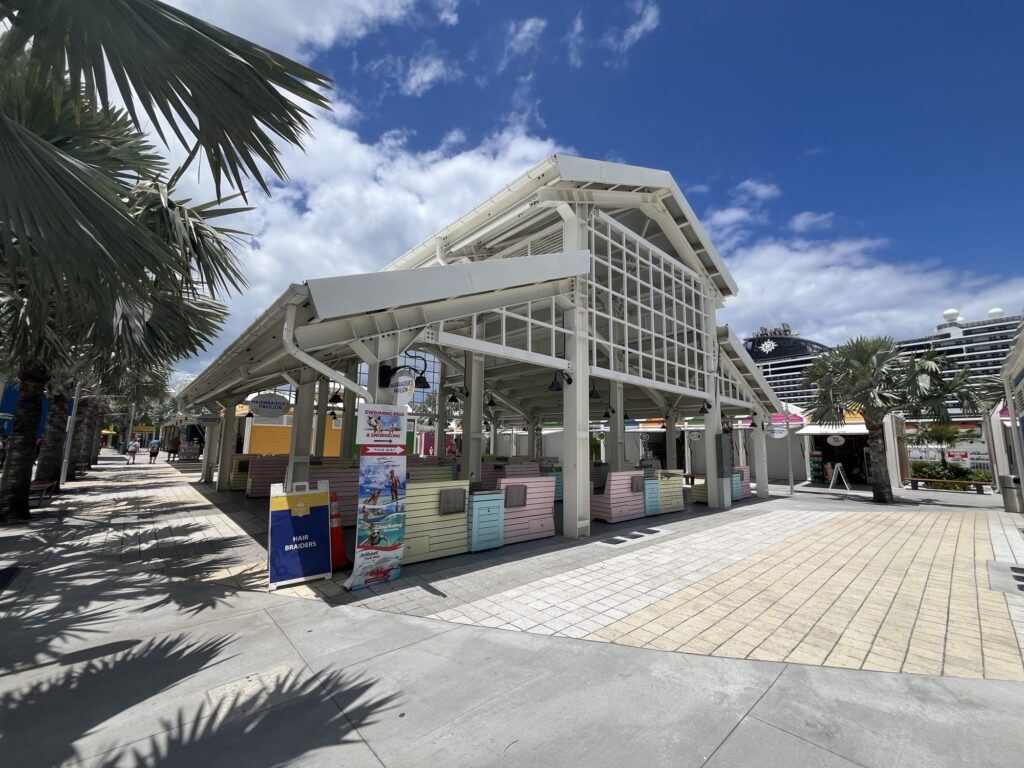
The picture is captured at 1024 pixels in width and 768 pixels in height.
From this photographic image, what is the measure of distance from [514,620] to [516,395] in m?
15.9

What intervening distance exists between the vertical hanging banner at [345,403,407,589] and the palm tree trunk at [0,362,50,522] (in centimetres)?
875

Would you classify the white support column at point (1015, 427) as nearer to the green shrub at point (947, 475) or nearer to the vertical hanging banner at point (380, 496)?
the green shrub at point (947, 475)

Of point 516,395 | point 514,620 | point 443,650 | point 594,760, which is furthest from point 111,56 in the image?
point 516,395

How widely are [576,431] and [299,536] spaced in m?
5.15

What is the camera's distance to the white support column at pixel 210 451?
1852cm

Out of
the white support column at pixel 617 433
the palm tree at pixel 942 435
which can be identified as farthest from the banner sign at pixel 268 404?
the palm tree at pixel 942 435

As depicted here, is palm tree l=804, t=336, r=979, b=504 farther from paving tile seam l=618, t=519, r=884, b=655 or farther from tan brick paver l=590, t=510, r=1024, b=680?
paving tile seam l=618, t=519, r=884, b=655

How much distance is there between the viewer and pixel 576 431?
8.72 m

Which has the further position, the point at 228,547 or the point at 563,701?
the point at 228,547

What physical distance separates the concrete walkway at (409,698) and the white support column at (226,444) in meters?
11.5

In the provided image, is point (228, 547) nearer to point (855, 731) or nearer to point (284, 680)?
point (284, 680)

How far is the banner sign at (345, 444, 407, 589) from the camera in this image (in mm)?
5625

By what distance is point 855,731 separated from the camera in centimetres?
278

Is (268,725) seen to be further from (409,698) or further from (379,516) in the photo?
(379,516)
